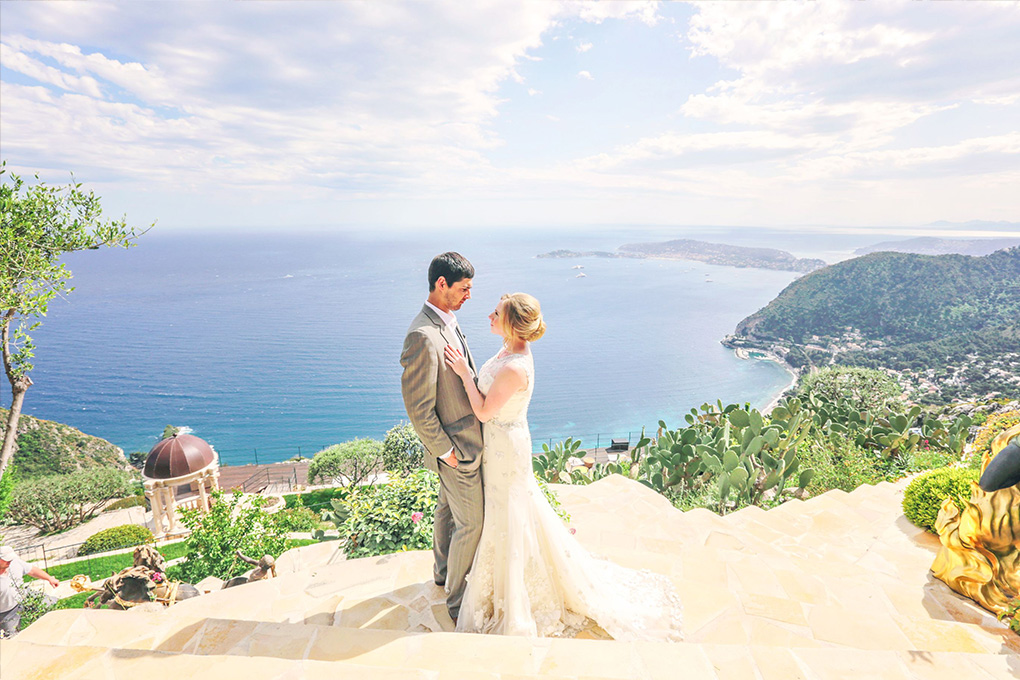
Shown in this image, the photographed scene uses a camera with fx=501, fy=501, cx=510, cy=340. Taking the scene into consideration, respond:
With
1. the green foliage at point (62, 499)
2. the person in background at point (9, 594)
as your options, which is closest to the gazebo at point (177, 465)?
the green foliage at point (62, 499)

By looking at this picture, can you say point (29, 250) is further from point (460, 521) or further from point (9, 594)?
point (460, 521)

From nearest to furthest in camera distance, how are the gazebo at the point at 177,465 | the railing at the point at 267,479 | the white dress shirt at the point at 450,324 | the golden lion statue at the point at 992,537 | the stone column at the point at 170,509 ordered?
the white dress shirt at the point at 450,324
the golden lion statue at the point at 992,537
the gazebo at the point at 177,465
the stone column at the point at 170,509
the railing at the point at 267,479

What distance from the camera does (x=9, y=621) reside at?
13.4 ft

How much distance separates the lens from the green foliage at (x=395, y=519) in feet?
13.4

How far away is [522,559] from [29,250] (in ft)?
19.5

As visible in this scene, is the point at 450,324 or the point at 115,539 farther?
the point at 115,539

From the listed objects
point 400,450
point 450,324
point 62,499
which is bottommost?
point 62,499

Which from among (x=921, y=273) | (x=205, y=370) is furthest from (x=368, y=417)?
(x=921, y=273)

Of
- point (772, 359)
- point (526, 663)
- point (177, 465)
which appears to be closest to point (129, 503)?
point (177, 465)

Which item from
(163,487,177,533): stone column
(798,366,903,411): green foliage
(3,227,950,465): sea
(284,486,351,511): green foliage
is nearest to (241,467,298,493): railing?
(284,486,351,511): green foliage

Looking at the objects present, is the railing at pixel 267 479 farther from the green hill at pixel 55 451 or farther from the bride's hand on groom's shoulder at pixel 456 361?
the bride's hand on groom's shoulder at pixel 456 361

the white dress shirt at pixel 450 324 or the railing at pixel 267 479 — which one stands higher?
the white dress shirt at pixel 450 324

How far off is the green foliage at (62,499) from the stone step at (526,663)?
26183 mm

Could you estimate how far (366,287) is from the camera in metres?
123
